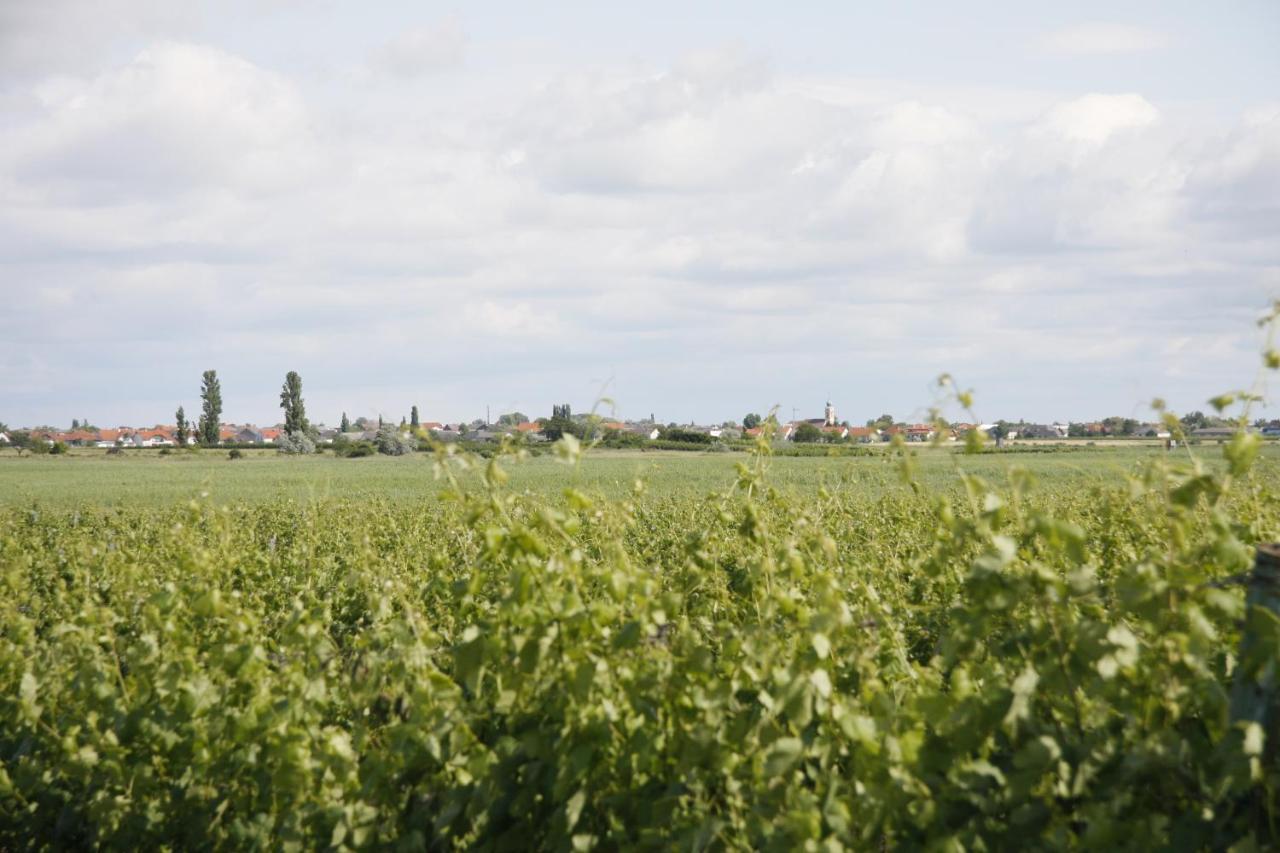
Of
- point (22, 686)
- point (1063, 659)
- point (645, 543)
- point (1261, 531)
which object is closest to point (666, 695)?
point (1063, 659)

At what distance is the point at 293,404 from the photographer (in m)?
104

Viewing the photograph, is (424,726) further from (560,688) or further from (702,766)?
(702,766)

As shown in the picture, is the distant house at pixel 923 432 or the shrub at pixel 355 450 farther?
the shrub at pixel 355 450

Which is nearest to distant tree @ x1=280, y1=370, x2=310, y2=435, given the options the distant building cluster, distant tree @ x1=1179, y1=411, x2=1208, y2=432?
the distant building cluster

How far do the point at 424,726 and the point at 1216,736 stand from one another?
2.20 meters

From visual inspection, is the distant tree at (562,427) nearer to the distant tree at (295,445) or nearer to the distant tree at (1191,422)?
the distant tree at (1191,422)

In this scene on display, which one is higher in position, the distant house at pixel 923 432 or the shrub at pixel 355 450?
the distant house at pixel 923 432

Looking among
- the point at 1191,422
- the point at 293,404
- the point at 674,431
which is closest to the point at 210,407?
the point at 293,404

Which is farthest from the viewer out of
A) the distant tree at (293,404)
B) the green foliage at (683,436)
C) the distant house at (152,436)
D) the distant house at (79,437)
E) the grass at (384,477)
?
the distant house at (152,436)

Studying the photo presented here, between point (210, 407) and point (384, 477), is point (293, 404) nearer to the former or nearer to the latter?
point (210, 407)

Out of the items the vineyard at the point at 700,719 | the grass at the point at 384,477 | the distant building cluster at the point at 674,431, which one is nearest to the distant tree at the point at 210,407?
the distant building cluster at the point at 674,431

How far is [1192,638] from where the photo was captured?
2420mm

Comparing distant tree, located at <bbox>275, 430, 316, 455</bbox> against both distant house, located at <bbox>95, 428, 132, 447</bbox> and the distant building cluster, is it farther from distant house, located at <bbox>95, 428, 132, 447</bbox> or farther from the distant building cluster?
distant house, located at <bbox>95, 428, 132, 447</bbox>

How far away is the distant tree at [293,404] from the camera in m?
103
